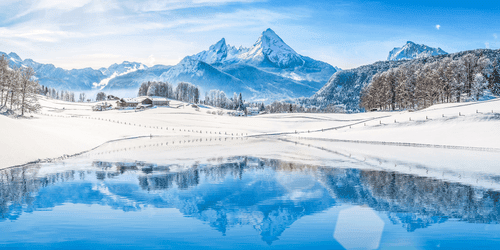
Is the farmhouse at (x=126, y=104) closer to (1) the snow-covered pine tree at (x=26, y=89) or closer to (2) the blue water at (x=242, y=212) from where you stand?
(1) the snow-covered pine tree at (x=26, y=89)

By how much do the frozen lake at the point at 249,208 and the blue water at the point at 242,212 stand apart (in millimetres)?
42

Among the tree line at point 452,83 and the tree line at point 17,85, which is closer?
the tree line at point 17,85

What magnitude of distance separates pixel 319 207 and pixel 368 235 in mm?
3893

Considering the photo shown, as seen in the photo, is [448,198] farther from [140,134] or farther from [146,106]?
[146,106]

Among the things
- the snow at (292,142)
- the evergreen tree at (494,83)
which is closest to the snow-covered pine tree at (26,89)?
the snow at (292,142)

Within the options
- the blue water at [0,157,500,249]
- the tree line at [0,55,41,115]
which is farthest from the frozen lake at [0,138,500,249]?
the tree line at [0,55,41,115]

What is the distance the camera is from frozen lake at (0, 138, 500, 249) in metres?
11.8

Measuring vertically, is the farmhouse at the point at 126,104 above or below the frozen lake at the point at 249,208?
above

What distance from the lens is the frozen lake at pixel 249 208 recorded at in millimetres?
11781

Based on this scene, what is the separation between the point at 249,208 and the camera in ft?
51.5

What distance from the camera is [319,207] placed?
1608 cm

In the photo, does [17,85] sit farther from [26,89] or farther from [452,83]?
[452,83]

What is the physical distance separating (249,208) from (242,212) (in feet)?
2.47

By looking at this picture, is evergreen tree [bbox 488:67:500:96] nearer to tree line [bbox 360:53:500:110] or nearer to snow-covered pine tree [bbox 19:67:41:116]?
tree line [bbox 360:53:500:110]
